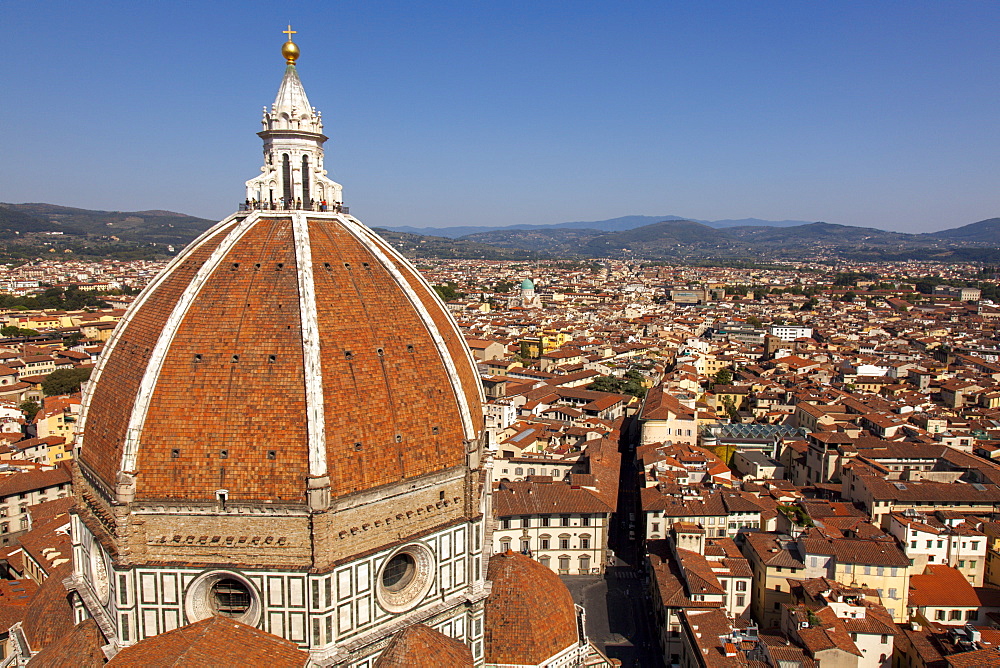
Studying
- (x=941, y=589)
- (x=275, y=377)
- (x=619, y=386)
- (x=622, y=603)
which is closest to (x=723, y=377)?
(x=619, y=386)

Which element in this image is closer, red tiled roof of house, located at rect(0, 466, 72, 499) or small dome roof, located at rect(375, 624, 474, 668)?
small dome roof, located at rect(375, 624, 474, 668)

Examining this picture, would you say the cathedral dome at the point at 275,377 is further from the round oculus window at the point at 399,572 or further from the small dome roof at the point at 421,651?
the small dome roof at the point at 421,651

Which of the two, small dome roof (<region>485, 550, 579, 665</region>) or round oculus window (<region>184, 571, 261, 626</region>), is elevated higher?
round oculus window (<region>184, 571, 261, 626</region>)

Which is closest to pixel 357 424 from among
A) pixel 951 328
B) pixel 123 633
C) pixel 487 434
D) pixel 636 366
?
pixel 487 434

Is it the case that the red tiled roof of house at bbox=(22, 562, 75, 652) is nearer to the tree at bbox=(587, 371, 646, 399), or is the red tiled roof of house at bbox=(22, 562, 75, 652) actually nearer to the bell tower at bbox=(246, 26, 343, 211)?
the bell tower at bbox=(246, 26, 343, 211)

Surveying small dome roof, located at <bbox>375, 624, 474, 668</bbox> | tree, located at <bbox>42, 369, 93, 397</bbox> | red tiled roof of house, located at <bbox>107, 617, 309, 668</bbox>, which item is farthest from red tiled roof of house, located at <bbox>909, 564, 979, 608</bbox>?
tree, located at <bbox>42, 369, 93, 397</bbox>

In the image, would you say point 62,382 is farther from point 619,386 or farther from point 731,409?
point 731,409

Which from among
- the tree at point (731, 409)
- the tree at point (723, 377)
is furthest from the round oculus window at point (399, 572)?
the tree at point (723, 377)
